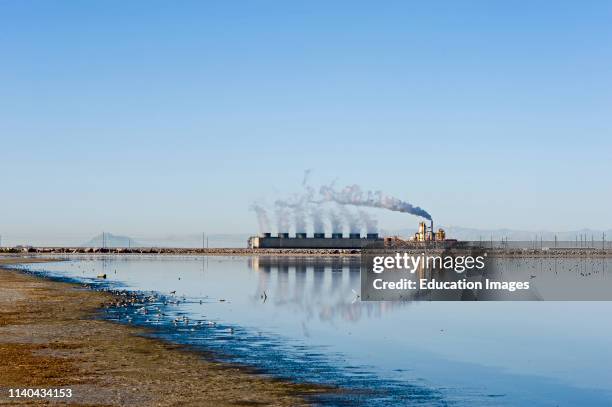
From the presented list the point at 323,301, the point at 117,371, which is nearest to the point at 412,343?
the point at 117,371

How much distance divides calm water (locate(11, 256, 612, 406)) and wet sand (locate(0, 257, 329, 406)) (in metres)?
1.58

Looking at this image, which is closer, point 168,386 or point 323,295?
point 168,386

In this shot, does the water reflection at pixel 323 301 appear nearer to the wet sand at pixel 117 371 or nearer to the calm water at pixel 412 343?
the calm water at pixel 412 343

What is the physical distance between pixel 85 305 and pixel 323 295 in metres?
26.6

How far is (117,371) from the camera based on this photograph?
86.4 feet

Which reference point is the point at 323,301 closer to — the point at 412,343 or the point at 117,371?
the point at 412,343

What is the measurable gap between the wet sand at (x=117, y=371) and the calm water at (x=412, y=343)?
158 cm

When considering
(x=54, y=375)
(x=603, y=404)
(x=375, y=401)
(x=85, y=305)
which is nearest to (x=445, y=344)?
(x=603, y=404)

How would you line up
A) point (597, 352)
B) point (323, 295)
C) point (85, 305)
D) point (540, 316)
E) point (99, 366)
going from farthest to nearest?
point (323, 295) → point (540, 316) → point (85, 305) → point (597, 352) → point (99, 366)

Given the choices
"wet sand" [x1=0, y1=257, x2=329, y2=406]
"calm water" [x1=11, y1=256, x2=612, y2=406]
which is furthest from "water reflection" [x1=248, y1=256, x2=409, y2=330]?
"wet sand" [x1=0, y1=257, x2=329, y2=406]

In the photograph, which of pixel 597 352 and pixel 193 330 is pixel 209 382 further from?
pixel 597 352

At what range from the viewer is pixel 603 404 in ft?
80.8

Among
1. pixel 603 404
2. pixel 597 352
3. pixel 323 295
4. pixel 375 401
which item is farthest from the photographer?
pixel 323 295

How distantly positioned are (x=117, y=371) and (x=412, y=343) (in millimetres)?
16979
